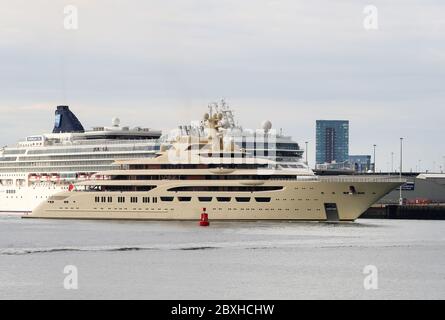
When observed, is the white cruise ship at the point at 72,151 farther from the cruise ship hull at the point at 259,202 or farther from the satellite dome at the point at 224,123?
the cruise ship hull at the point at 259,202

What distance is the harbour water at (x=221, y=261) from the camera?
4366cm

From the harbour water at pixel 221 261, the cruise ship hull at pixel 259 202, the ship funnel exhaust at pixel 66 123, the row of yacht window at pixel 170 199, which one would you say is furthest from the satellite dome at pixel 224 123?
the ship funnel exhaust at pixel 66 123

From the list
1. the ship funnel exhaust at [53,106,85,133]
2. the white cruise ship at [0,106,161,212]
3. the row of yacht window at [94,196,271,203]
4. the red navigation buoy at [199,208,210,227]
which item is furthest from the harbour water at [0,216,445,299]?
the ship funnel exhaust at [53,106,85,133]

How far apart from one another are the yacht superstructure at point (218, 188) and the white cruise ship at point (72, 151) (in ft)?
10.1

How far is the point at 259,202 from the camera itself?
252 feet

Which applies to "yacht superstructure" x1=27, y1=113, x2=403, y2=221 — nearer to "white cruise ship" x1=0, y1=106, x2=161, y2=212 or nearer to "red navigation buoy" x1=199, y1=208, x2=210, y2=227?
"red navigation buoy" x1=199, y1=208, x2=210, y2=227

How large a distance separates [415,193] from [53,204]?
5886cm

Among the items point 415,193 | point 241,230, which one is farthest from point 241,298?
point 415,193

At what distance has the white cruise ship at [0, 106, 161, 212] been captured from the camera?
92188 millimetres

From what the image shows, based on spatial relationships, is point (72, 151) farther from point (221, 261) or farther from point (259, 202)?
point (221, 261)

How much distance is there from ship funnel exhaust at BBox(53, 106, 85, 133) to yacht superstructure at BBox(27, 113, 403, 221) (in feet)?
72.8

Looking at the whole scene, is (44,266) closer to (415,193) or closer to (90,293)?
(90,293)

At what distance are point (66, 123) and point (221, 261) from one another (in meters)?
55.0

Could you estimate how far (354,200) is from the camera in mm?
77812
